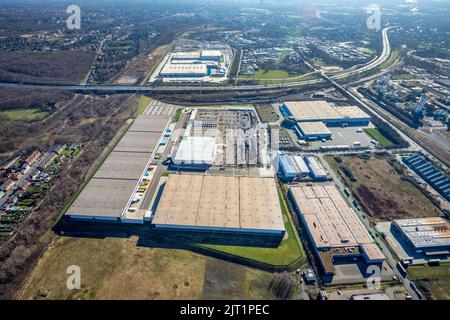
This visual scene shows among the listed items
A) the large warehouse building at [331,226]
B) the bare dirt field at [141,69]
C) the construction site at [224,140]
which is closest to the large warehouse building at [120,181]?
the construction site at [224,140]

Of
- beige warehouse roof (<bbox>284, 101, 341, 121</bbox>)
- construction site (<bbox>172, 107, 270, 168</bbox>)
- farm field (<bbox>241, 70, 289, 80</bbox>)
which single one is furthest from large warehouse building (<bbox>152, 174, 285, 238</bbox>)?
farm field (<bbox>241, 70, 289, 80</bbox>)

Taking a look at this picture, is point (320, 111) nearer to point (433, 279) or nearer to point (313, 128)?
point (313, 128)

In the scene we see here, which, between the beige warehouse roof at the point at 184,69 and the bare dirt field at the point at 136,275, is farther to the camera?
the beige warehouse roof at the point at 184,69

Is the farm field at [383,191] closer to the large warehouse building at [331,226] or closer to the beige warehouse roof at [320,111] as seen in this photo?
the large warehouse building at [331,226]

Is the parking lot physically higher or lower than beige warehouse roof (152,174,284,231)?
higher

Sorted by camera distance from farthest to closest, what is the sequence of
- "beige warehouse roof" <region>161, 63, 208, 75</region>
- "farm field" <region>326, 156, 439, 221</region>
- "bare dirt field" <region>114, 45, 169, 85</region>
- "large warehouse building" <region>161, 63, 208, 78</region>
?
1. "beige warehouse roof" <region>161, 63, 208, 75</region>
2. "large warehouse building" <region>161, 63, 208, 78</region>
3. "bare dirt field" <region>114, 45, 169, 85</region>
4. "farm field" <region>326, 156, 439, 221</region>

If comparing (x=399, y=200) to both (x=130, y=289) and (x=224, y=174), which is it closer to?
(x=224, y=174)

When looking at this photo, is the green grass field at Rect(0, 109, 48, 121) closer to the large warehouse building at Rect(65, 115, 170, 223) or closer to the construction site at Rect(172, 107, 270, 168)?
the large warehouse building at Rect(65, 115, 170, 223)
